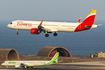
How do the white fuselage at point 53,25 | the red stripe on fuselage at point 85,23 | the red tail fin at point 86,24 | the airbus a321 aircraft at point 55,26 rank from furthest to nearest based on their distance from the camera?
the white fuselage at point 53,25, the airbus a321 aircraft at point 55,26, the red stripe on fuselage at point 85,23, the red tail fin at point 86,24

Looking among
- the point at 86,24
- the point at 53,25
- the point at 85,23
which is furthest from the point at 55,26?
the point at 86,24

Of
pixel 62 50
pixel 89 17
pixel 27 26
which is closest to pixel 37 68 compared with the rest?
pixel 27 26

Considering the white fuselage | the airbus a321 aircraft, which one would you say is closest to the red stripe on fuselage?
the airbus a321 aircraft

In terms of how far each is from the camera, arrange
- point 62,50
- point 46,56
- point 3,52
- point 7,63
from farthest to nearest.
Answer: point 62,50 → point 46,56 → point 3,52 → point 7,63

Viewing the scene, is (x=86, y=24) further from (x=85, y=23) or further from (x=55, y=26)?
(x=55, y=26)

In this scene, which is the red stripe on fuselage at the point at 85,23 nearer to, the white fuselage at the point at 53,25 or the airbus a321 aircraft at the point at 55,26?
the airbus a321 aircraft at the point at 55,26

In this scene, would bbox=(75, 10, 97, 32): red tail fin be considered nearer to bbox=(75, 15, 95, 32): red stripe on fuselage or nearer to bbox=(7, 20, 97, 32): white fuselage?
bbox=(75, 15, 95, 32): red stripe on fuselage

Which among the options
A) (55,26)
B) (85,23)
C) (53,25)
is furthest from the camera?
(53,25)

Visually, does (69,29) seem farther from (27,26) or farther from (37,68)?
(37,68)

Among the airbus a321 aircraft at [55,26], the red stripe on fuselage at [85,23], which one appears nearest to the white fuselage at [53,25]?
the airbus a321 aircraft at [55,26]

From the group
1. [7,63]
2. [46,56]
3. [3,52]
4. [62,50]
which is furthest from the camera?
[62,50]

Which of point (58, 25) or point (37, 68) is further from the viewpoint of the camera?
point (37, 68)

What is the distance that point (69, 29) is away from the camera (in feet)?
357

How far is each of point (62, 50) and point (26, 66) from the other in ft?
197
